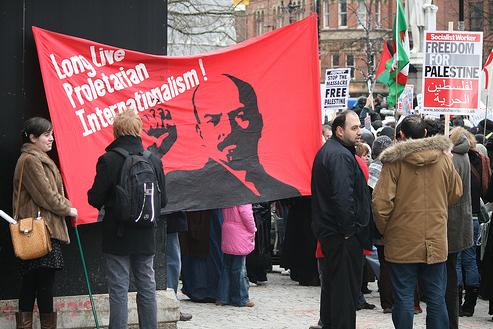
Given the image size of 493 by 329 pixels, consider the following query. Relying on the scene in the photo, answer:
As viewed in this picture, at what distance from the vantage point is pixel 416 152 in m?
9.02

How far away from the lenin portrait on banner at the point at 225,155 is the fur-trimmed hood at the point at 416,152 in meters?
1.33

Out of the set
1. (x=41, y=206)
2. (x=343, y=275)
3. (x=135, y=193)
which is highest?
(x=135, y=193)

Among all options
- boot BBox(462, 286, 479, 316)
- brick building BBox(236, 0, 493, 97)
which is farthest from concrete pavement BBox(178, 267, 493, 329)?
brick building BBox(236, 0, 493, 97)

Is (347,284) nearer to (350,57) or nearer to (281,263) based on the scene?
(281,263)

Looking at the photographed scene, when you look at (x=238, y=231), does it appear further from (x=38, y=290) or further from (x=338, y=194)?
(x=38, y=290)

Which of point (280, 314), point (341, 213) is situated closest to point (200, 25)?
point (280, 314)

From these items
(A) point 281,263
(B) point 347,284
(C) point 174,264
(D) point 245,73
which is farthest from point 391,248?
(A) point 281,263

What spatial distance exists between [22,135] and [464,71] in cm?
571

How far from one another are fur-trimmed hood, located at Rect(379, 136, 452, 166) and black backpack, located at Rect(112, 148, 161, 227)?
1.96 m

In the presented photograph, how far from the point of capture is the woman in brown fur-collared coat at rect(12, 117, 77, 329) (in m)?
8.77

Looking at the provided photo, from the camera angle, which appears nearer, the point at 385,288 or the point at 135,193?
the point at 135,193

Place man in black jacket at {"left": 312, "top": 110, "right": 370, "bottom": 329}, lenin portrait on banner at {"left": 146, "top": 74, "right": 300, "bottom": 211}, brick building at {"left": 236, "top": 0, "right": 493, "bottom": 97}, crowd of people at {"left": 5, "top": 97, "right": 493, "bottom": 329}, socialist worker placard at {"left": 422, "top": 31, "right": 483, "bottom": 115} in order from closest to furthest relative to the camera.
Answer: crowd of people at {"left": 5, "top": 97, "right": 493, "bottom": 329} < man in black jacket at {"left": 312, "top": 110, "right": 370, "bottom": 329} < lenin portrait on banner at {"left": 146, "top": 74, "right": 300, "bottom": 211} < socialist worker placard at {"left": 422, "top": 31, "right": 483, "bottom": 115} < brick building at {"left": 236, "top": 0, "right": 493, "bottom": 97}

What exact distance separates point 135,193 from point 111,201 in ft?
0.65

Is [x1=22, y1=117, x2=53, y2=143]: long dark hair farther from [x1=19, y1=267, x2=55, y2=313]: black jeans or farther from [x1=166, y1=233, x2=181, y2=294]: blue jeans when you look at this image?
[x1=166, y1=233, x2=181, y2=294]: blue jeans
